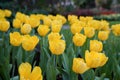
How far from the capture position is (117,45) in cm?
308

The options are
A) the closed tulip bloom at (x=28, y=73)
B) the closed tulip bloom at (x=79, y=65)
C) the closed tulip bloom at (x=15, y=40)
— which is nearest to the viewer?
the closed tulip bloom at (x=28, y=73)

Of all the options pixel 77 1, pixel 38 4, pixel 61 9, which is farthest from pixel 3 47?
pixel 77 1

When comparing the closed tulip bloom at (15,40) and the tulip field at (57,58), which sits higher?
the closed tulip bloom at (15,40)

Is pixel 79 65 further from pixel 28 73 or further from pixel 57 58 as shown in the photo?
pixel 57 58

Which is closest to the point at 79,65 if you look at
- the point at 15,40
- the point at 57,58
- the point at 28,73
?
the point at 28,73

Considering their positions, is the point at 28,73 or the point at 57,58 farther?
the point at 57,58

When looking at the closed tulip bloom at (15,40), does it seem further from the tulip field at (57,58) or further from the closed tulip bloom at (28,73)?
the closed tulip bloom at (28,73)

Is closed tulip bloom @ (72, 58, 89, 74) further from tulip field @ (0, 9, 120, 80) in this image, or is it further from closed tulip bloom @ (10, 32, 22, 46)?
closed tulip bloom @ (10, 32, 22, 46)

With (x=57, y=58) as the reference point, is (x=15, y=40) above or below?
above

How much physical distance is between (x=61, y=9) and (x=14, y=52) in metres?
13.3

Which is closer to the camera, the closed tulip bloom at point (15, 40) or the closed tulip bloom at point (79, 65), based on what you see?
the closed tulip bloom at point (79, 65)

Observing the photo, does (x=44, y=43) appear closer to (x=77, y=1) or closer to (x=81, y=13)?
(x=81, y=13)

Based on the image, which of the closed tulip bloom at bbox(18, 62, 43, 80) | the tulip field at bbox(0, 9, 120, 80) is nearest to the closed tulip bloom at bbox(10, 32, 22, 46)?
the tulip field at bbox(0, 9, 120, 80)

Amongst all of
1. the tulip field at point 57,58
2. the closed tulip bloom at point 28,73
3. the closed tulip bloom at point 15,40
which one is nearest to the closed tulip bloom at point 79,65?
the tulip field at point 57,58
